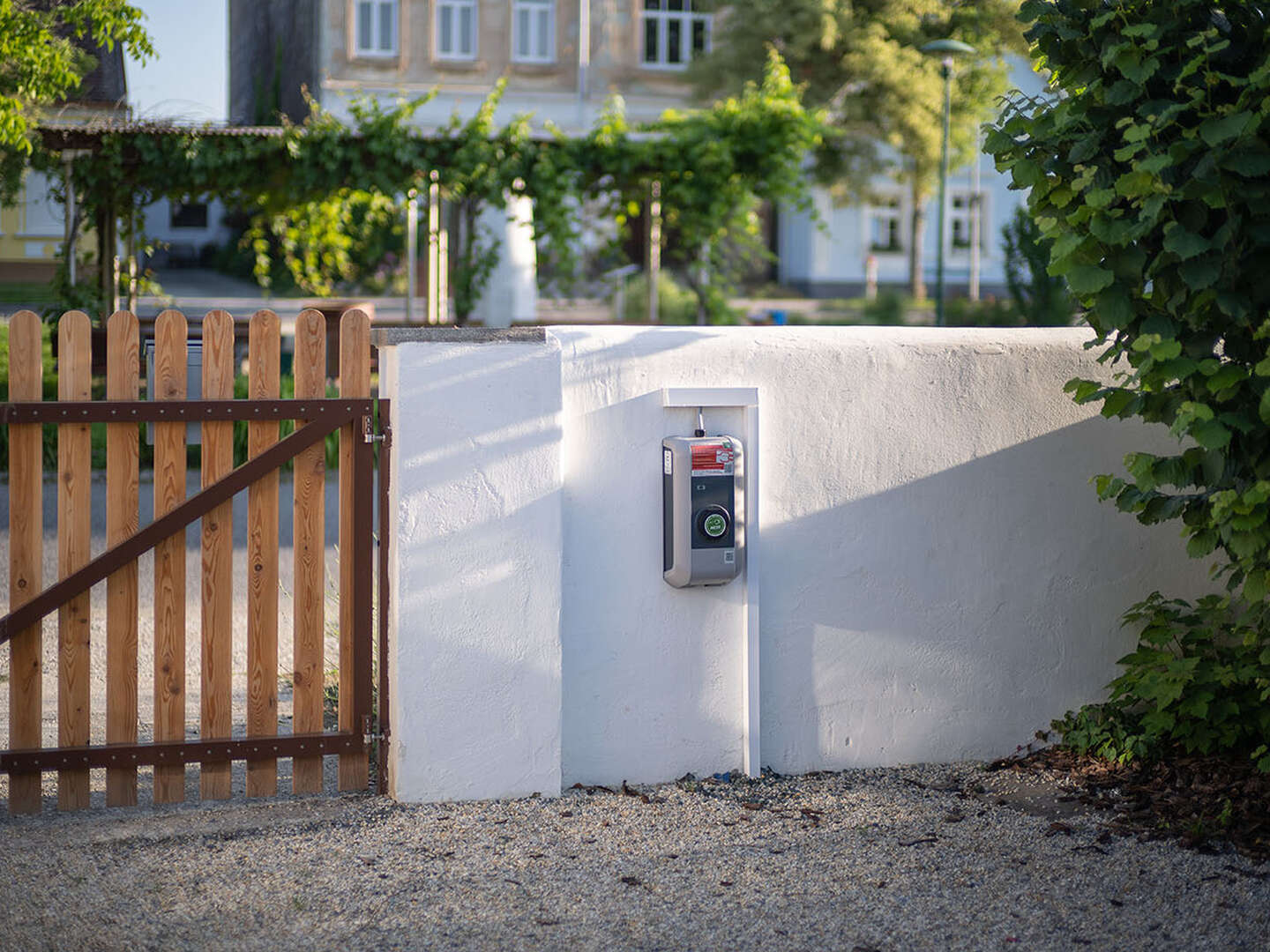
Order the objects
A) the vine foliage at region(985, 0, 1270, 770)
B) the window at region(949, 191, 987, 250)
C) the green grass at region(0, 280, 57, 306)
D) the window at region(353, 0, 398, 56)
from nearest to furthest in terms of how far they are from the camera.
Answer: the vine foliage at region(985, 0, 1270, 770), the green grass at region(0, 280, 57, 306), the window at region(353, 0, 398, 56), the window at region(949, 191, 987, 250)

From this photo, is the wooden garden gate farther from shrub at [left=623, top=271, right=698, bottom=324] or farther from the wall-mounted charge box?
shrub at [left=623, top=271, right=698, bottom=324]

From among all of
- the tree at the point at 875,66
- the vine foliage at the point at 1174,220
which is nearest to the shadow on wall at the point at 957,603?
the vine foliage at the point at 1174,220

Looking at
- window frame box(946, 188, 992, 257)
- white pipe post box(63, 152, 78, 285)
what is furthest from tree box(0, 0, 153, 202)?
window frame box(946, 188, 992, 257)

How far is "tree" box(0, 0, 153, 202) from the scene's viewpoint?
9.62 metres

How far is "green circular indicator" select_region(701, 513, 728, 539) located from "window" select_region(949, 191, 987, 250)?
3982 cm

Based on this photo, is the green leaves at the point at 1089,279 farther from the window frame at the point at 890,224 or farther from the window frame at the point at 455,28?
the window frame at the point at 890,224

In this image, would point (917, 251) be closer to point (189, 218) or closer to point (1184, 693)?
point (189, 218)

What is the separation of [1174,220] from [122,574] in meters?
3.34

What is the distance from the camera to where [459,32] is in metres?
35.0

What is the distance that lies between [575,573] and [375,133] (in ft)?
38.8

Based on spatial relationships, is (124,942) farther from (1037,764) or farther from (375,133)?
(375,133)

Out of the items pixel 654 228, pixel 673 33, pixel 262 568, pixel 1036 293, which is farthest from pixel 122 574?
pixel 673 33

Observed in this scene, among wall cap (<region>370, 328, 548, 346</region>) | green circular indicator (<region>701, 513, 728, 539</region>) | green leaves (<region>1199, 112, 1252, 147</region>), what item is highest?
green leaves (<region>1199, 112, 1252, 147</region>)

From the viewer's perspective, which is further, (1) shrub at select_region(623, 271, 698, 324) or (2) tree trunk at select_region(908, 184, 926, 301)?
(2) tree trunk at select_region(908, 184, 926, 301)
